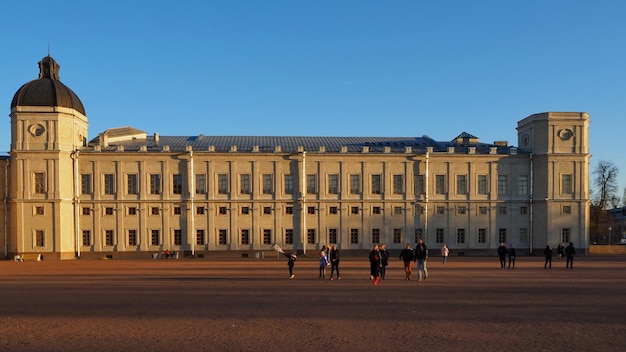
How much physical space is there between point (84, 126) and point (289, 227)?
25.2m

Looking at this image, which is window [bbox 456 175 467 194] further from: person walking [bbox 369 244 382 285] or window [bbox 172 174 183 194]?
person walking [bbox 369 244 382 285]

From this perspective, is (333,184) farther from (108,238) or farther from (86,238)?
(86,238)

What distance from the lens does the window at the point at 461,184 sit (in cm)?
5825

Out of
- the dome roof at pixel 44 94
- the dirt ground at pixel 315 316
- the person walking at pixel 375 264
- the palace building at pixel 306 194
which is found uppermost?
the dome roof at pixel 44 94

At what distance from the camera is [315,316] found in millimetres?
15000

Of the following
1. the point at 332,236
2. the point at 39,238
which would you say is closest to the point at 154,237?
the point at 39,238

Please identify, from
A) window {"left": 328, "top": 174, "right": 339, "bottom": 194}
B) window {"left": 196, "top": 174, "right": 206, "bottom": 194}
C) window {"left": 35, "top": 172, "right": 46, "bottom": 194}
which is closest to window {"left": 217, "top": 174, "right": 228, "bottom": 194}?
window {"left": 196, "top": 174, "right": 206, "bottom": 194}

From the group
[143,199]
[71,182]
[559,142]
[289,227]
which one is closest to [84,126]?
[71,182]

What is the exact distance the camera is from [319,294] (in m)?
20.0

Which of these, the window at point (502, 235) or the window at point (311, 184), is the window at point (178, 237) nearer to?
the window at point (311, 184)

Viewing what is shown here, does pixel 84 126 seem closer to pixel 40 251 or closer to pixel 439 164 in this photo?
pixel 40 251

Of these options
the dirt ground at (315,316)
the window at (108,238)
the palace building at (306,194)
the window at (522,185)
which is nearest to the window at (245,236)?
the palace building at (306,194)

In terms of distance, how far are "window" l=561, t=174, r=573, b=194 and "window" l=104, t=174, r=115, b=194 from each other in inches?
1893

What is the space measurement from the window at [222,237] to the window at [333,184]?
12.2m
